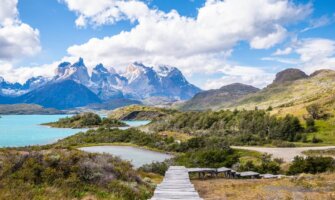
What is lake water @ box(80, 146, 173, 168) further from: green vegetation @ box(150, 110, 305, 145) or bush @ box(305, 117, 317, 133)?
bush @ box(305, 117, 317, 133)

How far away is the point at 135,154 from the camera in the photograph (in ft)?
286

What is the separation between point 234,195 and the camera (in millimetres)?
19625

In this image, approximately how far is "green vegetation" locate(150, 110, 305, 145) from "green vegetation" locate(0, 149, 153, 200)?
79.4 meters

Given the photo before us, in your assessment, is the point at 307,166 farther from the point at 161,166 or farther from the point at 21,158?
the point at 21,158

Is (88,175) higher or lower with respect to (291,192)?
higher

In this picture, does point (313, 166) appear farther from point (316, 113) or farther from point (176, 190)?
point (316, 113)

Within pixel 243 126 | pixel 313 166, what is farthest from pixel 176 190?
pixel 243 126

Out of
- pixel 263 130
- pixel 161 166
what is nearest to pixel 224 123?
pixel 263 130

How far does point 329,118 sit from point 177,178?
105434mm

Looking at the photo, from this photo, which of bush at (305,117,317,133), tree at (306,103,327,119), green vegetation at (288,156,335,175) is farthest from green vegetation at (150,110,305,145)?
green vegetation at (288,156,335,175)

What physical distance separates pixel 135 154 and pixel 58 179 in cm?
7127

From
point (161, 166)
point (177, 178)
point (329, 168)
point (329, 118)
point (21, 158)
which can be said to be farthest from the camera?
point (329, 118)

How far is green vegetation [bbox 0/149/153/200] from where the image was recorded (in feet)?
49.9

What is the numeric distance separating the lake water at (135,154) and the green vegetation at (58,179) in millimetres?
45882
